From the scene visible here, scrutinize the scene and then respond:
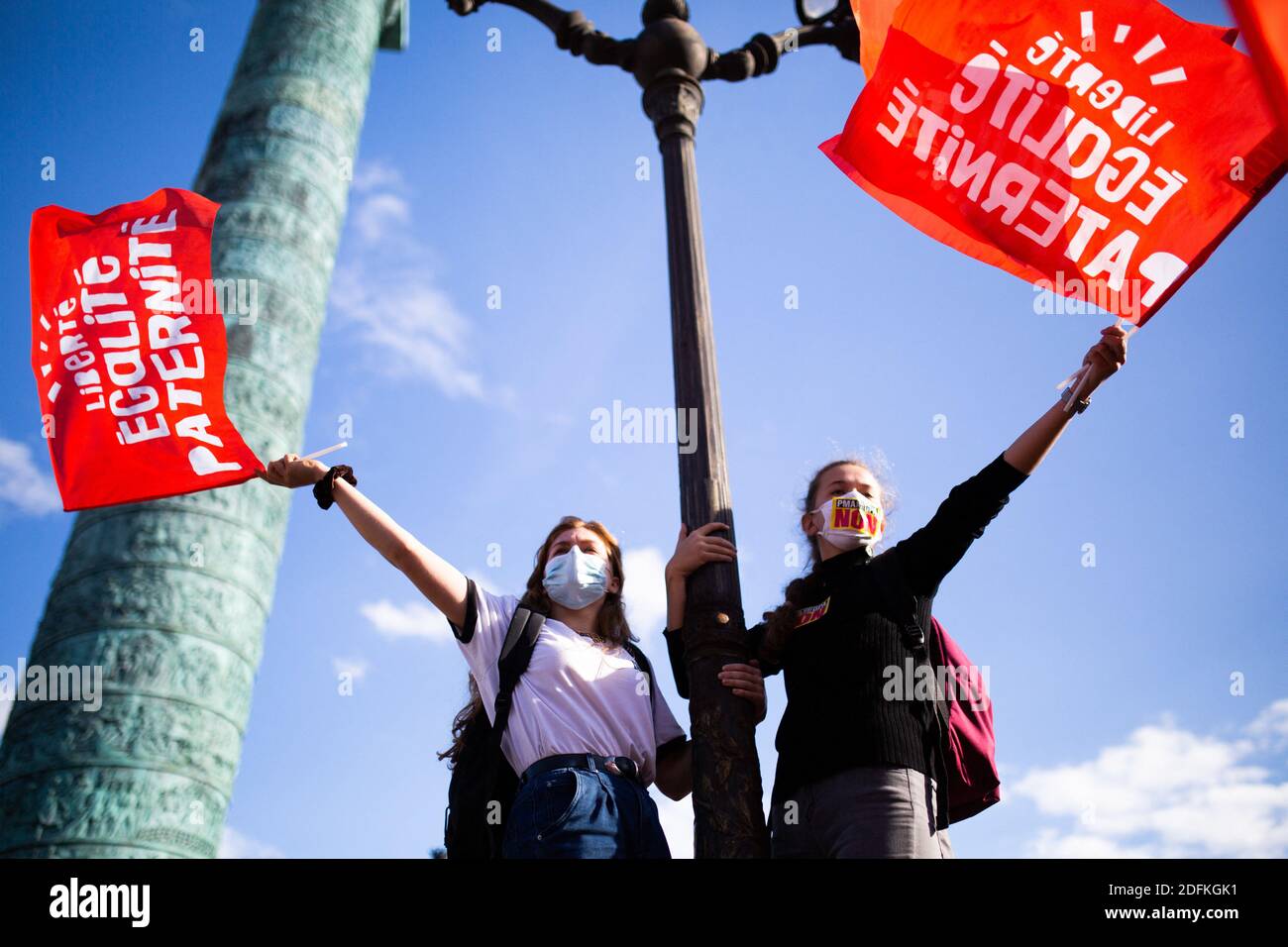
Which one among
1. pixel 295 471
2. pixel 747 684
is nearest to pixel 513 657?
pixel 747 684

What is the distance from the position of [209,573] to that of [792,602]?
7535mm

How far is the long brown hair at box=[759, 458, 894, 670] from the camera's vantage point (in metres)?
3.79

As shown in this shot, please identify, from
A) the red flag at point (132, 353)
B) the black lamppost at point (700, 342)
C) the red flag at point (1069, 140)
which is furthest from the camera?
the red flag at point (132, 353)

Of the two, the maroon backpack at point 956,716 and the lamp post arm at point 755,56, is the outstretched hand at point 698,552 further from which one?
the lamp post arm at point 755,56

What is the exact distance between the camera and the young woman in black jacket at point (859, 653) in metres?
3.25

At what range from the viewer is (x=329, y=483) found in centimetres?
395

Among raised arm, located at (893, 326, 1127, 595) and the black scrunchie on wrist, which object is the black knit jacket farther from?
the black scrunchie on wrist

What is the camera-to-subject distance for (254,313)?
11.5m

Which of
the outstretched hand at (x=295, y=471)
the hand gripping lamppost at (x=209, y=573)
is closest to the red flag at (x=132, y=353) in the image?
the outstretched hand at (x=295, y=471)

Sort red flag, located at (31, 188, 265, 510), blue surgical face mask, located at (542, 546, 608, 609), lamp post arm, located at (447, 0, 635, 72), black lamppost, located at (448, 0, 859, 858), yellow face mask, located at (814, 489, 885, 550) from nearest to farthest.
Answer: black lamppost, located at (448, 0, 859, 858) < yellow face mask, located at (814, 489, 885, 550) < blue surgical face mask, located at (542, 546, 608, 609) < red flag, located at (31, 188, 265, 510) < lamp post arm, located at (447, 0, 635, 72)

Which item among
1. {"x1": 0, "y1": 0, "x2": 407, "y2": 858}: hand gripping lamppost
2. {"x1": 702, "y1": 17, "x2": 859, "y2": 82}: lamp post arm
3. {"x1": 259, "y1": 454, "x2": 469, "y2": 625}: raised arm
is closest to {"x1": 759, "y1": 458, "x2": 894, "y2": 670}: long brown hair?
{"x1": 259, "y1": 454, "x2": 469, "y2": 625}: raised arm

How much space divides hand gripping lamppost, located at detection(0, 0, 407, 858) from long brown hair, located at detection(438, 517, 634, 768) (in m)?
5.69

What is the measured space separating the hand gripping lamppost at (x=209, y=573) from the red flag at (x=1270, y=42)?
7.48 m
